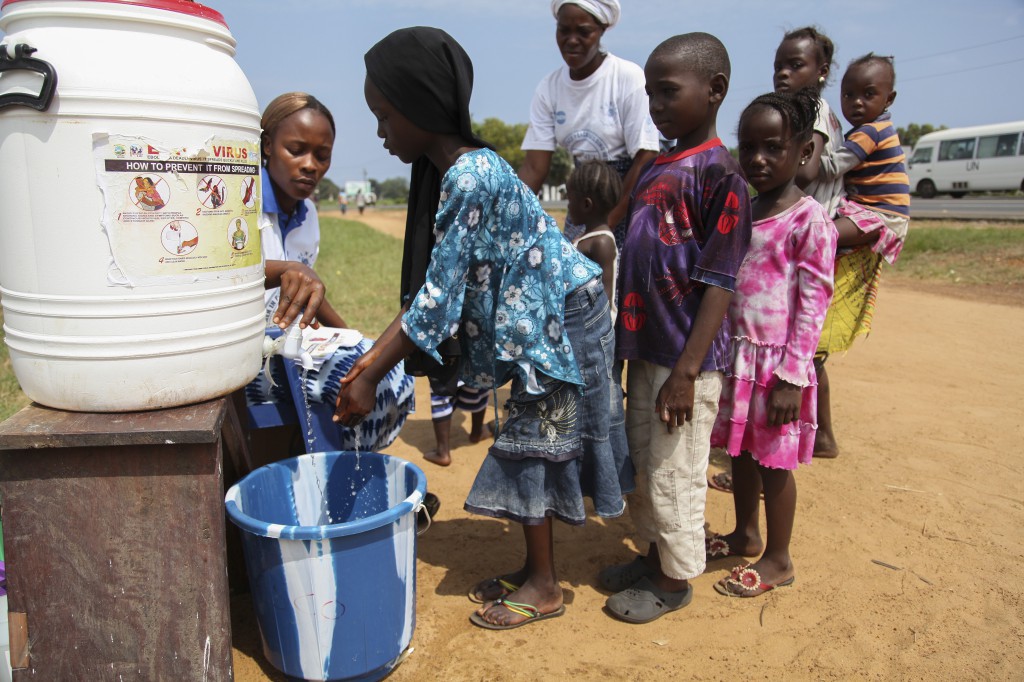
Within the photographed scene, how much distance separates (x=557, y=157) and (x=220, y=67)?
4206 centimetres

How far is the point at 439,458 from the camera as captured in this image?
392 centimetres

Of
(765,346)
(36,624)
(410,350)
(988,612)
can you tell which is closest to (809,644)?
(988,612)

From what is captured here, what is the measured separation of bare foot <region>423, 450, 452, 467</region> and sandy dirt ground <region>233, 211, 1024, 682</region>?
4cm

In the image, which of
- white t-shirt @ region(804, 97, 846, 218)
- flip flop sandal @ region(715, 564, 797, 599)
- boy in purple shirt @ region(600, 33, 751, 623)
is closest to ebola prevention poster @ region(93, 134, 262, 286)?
boy in purple shirt @ region(600, 33, 751, 623)

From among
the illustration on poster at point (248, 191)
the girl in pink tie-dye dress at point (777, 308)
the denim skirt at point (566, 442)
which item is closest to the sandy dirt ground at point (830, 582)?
the girl in pink tie-dye dress at point (777, 308)

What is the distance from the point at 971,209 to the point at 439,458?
18.8 m


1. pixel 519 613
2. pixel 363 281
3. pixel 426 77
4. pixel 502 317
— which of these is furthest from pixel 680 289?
pixel 363 281

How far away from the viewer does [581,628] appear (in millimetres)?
2490

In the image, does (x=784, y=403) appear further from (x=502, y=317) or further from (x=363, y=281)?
(x=363, y=281)

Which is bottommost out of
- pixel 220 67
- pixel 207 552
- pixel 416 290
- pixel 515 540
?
pixel 515 540

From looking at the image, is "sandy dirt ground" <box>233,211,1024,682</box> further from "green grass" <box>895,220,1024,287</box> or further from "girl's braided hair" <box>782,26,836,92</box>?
"green grass" <box>895,220,1024,287</box>

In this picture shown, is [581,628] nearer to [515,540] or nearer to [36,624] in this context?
[515,540]

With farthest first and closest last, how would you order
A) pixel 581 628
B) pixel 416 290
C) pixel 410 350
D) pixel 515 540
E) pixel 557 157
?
pixel 557 157, pixel 515 540, pixel 581 628, pixel 416 290, pixel 410 350

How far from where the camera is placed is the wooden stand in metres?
1.74
